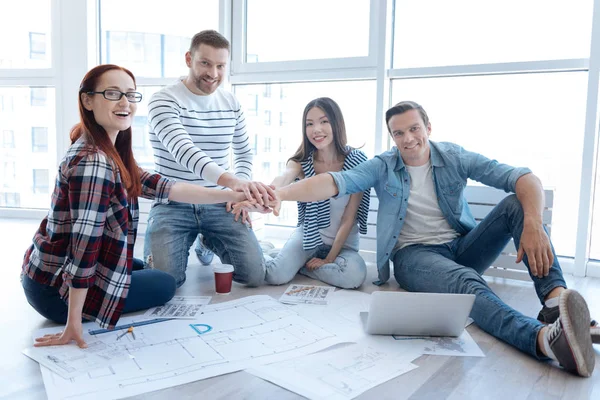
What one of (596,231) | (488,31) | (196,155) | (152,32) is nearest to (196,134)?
(196,155)

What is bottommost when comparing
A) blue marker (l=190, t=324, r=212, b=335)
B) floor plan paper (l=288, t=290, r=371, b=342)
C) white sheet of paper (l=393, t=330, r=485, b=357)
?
floor plan paper (l=288, t=290, r=371, b=342)

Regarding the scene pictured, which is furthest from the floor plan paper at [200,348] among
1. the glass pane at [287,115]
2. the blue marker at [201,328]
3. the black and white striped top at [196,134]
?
the glass pane at [287,115]

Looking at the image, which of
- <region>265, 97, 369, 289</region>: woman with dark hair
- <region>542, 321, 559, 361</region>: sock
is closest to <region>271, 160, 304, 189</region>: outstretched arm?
<region>265, 97, 369, 289</region>: woman with dark hair

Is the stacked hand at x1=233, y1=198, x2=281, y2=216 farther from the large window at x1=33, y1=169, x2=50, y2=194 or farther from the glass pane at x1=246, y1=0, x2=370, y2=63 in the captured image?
the large window at x1=33, y1=169, x2=50, y2=194

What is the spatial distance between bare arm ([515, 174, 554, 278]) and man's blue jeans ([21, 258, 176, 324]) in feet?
4.09

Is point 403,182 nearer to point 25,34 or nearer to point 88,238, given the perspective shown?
point 88,238

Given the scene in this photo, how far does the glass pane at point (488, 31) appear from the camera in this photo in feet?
8.80

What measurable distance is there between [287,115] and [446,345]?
2232 mm

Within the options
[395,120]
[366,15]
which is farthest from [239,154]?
[366,15]

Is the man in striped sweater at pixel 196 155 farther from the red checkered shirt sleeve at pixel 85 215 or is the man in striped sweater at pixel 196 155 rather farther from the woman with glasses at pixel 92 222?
the red checkered shirt sleeve at pixel 85 215

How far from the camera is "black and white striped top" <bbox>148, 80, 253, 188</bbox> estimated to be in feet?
6.76

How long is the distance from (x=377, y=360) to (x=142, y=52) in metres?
3.12

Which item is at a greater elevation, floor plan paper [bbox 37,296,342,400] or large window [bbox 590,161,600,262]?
large window [bbox 590,161,600,262]

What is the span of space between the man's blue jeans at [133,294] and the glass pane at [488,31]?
1.97 m
